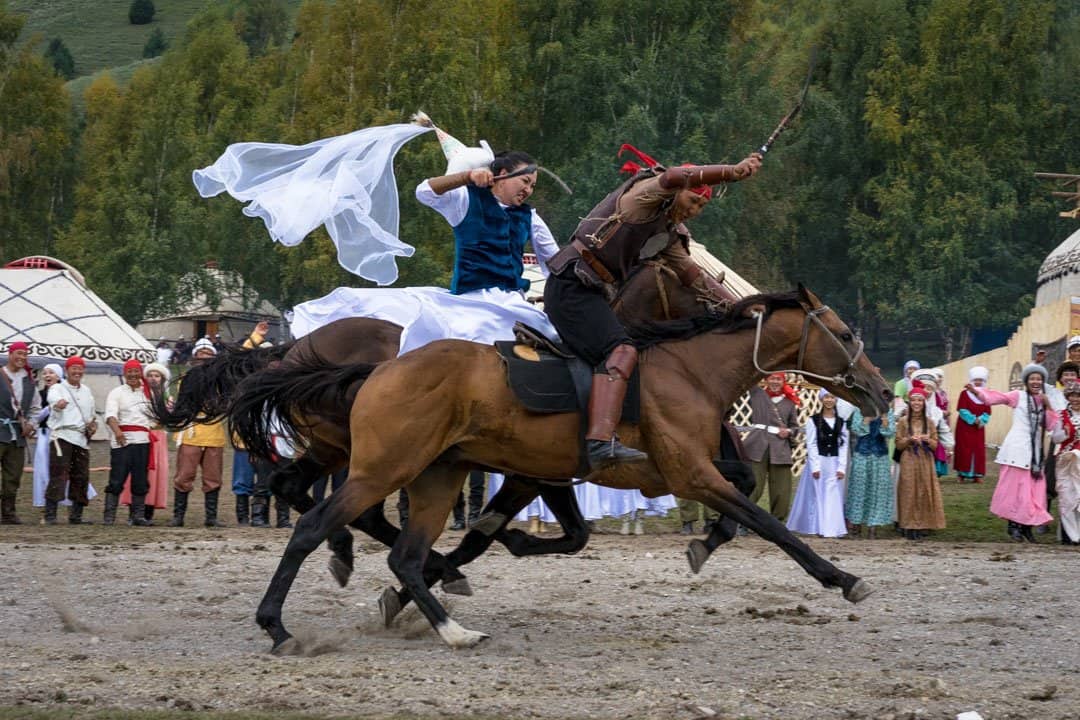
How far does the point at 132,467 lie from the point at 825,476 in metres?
6.98

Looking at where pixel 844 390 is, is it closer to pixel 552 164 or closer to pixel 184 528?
pixel 184 528

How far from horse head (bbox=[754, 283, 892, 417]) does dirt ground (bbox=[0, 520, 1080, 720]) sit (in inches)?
51.4

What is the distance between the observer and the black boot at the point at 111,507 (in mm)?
14703

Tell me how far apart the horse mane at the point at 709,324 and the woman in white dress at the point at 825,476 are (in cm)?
662

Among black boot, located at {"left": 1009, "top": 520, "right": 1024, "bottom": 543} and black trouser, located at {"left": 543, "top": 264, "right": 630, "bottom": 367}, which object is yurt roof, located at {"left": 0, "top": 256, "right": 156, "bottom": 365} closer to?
black boot, located at {"left": 1009, "top": 520, "right": 1024, "bottom": 543}

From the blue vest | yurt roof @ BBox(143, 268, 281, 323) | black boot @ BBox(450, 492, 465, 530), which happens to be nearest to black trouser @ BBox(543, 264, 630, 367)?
the blue vest

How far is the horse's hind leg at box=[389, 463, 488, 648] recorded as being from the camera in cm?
733

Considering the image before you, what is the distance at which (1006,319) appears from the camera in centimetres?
4247

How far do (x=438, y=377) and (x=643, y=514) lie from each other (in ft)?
27.6

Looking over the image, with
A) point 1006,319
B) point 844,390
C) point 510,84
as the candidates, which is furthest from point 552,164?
point 844,390

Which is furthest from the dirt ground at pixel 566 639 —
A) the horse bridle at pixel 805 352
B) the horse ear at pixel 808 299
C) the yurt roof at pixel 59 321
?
the yurt roof at pixel 59 321

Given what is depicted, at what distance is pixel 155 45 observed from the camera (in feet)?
375

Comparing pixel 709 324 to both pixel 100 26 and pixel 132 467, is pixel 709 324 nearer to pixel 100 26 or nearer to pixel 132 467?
pixel 132 467

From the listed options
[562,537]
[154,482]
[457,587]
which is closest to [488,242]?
[562,537]
